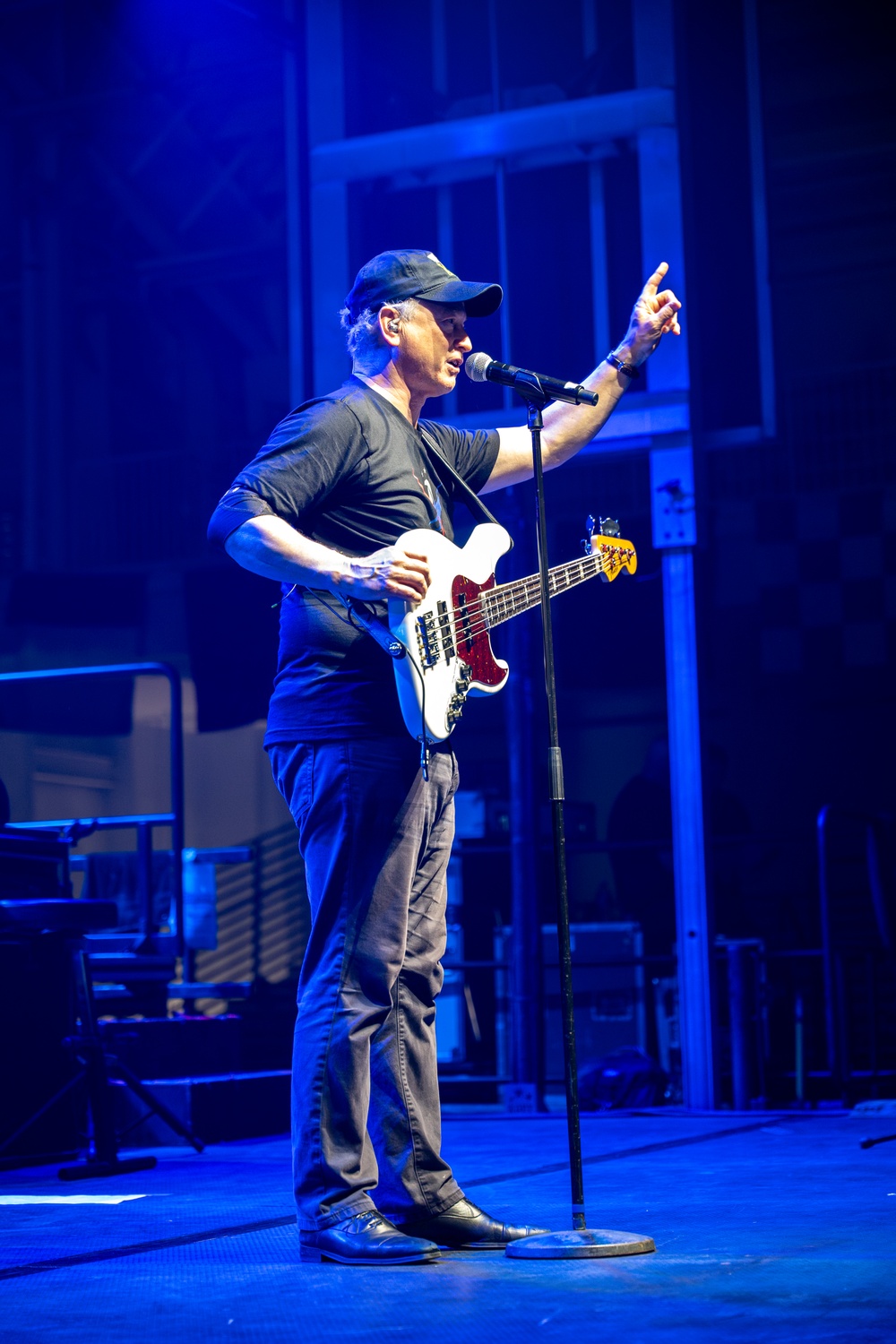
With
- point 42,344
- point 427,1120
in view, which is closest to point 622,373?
point 427,1120

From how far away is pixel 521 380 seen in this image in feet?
9.04

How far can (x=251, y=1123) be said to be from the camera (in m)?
5.23

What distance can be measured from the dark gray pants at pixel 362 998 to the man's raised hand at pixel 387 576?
0.27 metres

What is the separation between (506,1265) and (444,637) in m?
0.96

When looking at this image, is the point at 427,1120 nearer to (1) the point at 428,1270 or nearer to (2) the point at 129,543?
(1) the point at 428,1270

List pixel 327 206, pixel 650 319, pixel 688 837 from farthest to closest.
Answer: pixel 327 206, pixel 688 837, pixel 650 319

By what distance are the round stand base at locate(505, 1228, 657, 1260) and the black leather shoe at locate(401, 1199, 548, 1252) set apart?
51 mm

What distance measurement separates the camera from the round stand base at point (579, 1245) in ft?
8.11

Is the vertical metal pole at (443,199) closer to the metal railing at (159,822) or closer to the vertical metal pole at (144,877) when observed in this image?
the metal railing at (159,822)

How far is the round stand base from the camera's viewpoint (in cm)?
247

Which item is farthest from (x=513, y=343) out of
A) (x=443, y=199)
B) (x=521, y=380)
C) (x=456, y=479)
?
(x=521, y=380)

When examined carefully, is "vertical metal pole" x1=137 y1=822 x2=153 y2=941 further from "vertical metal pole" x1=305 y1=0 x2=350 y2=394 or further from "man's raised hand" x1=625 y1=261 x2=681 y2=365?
"man's raised hand" x1=625 y1=261 x2=681 y2=365

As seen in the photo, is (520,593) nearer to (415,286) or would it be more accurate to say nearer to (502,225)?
(415,286)

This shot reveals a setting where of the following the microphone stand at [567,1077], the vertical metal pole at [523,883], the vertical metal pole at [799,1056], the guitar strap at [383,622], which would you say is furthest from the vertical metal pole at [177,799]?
the microphone stand at [567,1077]
